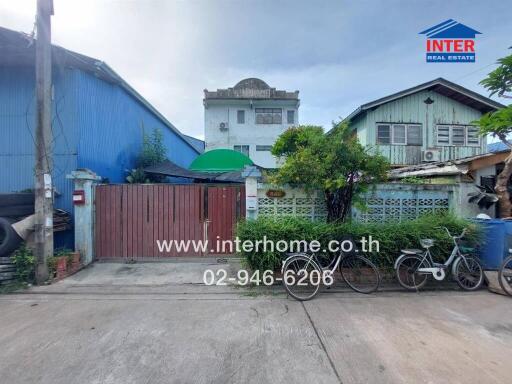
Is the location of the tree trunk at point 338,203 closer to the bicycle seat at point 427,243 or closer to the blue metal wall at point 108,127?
the bicycle seat at point 427,243

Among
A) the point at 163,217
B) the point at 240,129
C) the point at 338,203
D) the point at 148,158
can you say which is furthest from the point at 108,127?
the point at 240,129

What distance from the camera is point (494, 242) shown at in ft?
15.9

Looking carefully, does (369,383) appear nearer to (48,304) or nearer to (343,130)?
(343,130)

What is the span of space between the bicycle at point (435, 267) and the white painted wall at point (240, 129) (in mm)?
14339

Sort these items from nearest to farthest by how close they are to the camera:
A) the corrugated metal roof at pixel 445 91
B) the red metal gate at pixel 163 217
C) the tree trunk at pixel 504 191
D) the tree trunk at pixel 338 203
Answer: the tree trunk at pixel 338 203 → the tree trunk at pixel 504 191 → the red metal gate at pixel 163 217 → the corrugated metal roof at pixel 445 91

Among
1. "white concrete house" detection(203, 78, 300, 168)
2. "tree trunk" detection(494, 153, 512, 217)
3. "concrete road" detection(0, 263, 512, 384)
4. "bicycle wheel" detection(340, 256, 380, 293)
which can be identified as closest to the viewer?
"concrete road" detection(0, 263, 512, 384)

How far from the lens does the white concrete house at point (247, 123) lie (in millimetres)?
18469

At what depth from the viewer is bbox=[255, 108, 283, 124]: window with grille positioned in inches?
734

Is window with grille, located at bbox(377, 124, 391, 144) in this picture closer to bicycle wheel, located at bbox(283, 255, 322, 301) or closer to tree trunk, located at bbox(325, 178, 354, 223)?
tree trunk, located at bbox(325, 178, 354, 223)

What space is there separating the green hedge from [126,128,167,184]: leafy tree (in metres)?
4.94

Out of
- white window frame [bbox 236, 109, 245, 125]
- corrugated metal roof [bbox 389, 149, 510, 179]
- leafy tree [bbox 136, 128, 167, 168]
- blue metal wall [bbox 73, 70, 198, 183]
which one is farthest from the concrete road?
white window frame [bbox 236, 109, 245, 125]

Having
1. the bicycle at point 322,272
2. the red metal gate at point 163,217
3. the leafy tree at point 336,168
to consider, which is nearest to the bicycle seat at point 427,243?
the bicycle at point 322,272

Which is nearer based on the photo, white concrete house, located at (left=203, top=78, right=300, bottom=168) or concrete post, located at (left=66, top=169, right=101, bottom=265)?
concrete post, located at (left=66, top=169, right=101, bottom=265)
